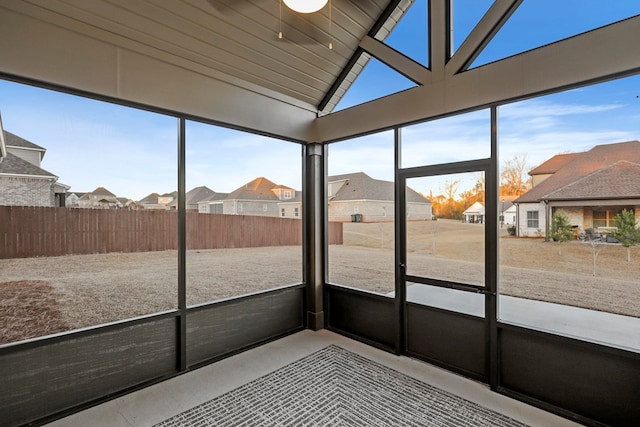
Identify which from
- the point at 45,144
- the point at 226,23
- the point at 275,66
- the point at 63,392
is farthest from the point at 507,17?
the point at 63,392

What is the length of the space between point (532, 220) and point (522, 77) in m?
1.20

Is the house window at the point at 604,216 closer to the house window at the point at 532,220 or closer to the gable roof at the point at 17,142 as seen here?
the house window at the point at 532,220

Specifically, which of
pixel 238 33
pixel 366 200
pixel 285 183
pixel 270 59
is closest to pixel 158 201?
pixel 285 183

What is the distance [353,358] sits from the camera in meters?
3.41

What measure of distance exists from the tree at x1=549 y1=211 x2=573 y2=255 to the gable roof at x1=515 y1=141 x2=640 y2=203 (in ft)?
0.64

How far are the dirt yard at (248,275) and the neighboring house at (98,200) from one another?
42 centimetres

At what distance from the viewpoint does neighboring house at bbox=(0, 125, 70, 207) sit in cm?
231

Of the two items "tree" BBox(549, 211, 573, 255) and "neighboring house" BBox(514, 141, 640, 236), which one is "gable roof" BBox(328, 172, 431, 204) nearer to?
"neighboring house" BBox(514, 141, 640, 236)

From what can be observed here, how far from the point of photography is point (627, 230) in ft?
→ 7.68

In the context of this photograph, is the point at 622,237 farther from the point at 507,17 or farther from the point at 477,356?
the point at 507,17

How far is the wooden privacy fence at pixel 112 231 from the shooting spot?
2373mm

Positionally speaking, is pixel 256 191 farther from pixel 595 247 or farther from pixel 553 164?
pixel 595 247

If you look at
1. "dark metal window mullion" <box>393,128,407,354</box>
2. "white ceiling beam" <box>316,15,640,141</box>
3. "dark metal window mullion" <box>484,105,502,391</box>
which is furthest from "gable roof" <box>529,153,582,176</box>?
"dark metal window mullion" <box>393,128,407,354</box>

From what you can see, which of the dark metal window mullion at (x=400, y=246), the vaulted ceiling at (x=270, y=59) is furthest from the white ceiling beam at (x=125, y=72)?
the dark metal window mullion at (x=400, y=246)
